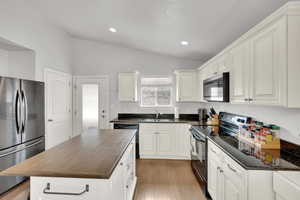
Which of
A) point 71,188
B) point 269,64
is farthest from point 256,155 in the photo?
point 71,188

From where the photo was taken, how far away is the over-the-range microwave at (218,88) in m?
2.44

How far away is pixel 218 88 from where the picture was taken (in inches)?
105

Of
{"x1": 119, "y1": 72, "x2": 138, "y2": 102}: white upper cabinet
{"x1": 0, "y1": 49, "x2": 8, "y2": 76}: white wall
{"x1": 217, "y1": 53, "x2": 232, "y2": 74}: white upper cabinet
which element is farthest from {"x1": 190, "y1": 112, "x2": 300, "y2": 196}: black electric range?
{"x1": 0, "y1": 49, "x2": 8, "y2": 76}: white wall

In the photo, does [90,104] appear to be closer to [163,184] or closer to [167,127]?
[167,127]

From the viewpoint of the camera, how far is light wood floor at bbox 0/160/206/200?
2.51 metres

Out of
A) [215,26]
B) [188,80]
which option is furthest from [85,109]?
[215,26]

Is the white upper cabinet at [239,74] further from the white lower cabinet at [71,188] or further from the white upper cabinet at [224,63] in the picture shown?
the white lower cabinet at [71,188]

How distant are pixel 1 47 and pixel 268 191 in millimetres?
4306

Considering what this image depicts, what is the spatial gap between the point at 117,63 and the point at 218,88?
9.68ft

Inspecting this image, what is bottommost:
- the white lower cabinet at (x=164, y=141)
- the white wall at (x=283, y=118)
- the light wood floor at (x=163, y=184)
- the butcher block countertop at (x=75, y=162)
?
the light wood floor at (x=163, y=184)

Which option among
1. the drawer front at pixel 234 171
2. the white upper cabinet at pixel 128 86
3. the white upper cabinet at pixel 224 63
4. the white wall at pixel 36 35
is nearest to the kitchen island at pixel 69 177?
the drawer front at pixel 234 171

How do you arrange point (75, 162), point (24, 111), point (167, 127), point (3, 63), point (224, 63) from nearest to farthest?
point (75, 162)
point (224, 63)
point (24, 111)
point (3, 63)
point (167, 127)

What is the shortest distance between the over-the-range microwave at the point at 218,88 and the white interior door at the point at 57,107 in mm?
3308

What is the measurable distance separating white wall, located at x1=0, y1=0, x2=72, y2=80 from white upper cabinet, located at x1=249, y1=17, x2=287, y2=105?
11.5 ft
